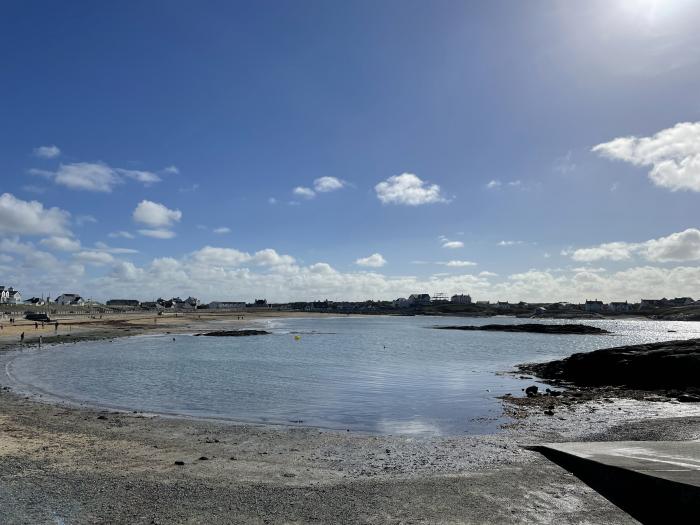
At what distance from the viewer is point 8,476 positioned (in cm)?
1213

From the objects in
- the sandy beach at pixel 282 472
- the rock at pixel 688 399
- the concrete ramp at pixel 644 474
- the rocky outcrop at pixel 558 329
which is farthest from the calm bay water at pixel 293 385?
the rocky outcrop at pixel 558 329

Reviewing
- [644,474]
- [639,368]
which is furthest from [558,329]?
[644,474]

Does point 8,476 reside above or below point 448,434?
above

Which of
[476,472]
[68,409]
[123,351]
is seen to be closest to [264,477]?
[476,472]

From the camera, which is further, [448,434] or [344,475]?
[448,434]

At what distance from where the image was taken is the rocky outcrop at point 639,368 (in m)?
31.3

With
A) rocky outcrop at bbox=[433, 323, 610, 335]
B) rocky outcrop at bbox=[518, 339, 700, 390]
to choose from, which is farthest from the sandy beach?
rocky outcrop at bbox=[433, 323, 610, 335]

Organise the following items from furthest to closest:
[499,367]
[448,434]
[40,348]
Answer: [40,348] → [499,367] → [448,434]

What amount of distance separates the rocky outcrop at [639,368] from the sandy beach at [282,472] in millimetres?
10922

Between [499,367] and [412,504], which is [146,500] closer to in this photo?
[412,504]

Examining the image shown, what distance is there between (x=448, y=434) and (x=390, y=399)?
9.32m

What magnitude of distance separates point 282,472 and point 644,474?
9532 millimetres

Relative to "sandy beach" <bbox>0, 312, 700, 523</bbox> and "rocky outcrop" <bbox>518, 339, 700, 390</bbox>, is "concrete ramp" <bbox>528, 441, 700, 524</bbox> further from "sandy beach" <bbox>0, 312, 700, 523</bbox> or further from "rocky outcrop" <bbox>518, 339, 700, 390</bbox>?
"rocky outcrop" <bbox>518, 339, 700, 390</bbox>

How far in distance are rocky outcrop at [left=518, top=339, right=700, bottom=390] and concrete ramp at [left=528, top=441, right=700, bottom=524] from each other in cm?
1950
